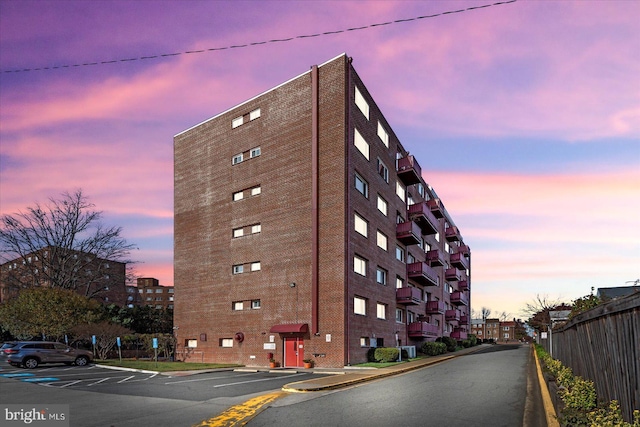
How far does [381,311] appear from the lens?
45.0 meters

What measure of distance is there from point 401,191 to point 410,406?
4131 centimetres

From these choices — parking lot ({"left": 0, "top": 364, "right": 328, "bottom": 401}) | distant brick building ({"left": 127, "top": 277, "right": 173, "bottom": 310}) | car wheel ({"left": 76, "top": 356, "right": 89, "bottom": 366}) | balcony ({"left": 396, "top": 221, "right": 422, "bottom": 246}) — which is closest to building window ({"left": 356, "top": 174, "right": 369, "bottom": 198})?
balcony ({"left": 396, "top": 221, "right": 422, "bottom": 246})

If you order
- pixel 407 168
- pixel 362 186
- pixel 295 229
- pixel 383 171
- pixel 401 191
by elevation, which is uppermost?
pixel 407 168

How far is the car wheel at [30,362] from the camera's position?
3559 cm

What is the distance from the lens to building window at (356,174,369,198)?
134ft

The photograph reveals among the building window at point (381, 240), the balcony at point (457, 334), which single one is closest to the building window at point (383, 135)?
the building window at point (381, 240)

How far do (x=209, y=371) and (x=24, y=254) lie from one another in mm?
46873

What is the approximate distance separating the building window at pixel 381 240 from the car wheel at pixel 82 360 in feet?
79.2

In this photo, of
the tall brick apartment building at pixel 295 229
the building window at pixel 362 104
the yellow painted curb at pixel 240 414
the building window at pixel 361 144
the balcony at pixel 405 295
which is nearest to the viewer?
the yellow painted curb at pixel 240 414

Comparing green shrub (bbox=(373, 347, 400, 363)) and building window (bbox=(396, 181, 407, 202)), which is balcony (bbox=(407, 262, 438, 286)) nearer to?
building window (bbox=(396, 181, 407, 202))

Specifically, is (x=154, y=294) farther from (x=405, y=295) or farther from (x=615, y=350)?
(x=615, y=350)

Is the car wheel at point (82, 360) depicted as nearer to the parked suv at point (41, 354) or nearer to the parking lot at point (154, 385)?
the parked suv at point (41, 354)

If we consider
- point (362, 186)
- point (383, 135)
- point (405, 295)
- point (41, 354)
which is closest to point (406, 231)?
point (405, 295)

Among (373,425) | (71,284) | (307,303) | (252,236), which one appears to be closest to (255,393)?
(373,425)
